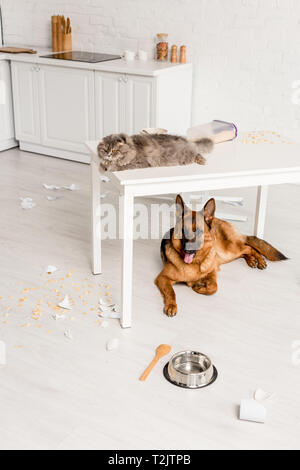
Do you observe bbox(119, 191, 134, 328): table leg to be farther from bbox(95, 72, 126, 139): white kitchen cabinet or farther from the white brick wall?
the white brick wall

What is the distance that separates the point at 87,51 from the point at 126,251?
338 cm

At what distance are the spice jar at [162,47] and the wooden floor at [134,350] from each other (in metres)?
1.89

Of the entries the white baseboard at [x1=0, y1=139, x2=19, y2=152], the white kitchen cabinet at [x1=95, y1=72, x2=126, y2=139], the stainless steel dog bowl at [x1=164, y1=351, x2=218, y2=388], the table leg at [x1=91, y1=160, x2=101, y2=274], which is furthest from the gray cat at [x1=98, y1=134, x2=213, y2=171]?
the white baseboard at [x1=0, y1=139, x2=19, y2=152]

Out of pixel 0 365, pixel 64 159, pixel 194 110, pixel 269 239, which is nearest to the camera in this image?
pixel 0 365

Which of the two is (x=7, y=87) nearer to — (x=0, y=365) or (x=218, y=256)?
(x=218, y=256)

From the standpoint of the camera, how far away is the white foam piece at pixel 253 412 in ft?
6.50

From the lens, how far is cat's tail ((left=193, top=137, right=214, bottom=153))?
2.59 metres

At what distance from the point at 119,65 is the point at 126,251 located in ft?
8.56

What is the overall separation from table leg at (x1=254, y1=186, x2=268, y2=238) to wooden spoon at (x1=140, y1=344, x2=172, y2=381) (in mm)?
1274

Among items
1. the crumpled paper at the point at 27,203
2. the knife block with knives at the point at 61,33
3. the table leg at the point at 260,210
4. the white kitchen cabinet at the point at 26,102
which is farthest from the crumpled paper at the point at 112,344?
the knife block with knives at the point at 61,33

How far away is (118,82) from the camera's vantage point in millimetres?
4570

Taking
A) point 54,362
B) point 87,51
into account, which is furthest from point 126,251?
point 87,51

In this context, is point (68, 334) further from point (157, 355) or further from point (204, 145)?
point (204, 145)

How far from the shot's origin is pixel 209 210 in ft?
8.96
